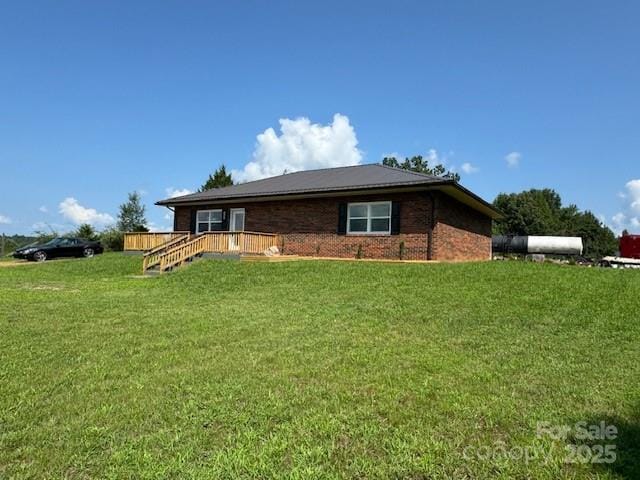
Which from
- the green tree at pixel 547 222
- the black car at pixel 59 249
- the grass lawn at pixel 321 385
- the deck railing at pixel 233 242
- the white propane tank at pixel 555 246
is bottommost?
the grass lawn at pixel 321 385

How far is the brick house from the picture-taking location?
15570mm

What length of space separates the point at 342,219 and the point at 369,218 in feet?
3.65

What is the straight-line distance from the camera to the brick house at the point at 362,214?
51.1 ft

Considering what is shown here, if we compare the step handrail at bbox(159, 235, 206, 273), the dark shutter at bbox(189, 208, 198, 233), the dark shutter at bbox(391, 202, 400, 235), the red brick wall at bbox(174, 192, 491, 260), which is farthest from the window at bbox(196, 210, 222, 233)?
the dark shutter at bbox(391, 202, 400, 235)

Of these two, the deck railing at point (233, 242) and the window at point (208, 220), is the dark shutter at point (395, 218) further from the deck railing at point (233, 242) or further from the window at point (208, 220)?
the window at point (208, 220)

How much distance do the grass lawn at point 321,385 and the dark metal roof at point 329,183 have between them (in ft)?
24.0

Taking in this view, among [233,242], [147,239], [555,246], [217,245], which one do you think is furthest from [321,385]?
[555,246]

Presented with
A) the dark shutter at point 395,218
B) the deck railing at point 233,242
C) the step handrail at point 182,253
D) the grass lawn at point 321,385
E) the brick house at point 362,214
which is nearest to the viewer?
the grass lawn at point 321,385

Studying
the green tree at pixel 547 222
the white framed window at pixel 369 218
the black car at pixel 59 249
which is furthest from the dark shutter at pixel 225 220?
the green tree at pixel 547 222

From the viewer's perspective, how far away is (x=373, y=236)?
16.4m

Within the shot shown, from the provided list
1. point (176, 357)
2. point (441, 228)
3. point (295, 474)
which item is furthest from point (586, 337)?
point (441, 228)

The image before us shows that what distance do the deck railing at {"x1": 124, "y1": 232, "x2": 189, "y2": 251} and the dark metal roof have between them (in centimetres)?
201

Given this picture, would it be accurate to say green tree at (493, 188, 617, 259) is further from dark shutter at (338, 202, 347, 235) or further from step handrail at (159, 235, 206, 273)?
step handrail at (159, 235, 206, 273)

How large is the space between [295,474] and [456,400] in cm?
173
